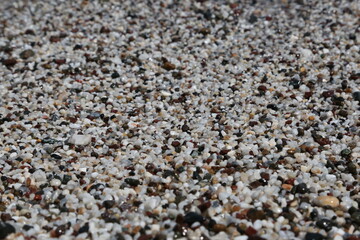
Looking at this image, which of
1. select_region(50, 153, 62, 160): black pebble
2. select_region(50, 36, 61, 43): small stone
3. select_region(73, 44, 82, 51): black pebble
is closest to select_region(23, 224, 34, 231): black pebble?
select_region(50, 153, 62, 160): black pebble

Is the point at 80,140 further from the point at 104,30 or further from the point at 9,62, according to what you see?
the point at 104,30

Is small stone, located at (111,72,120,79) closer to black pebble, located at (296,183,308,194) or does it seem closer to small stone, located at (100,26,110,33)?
small stone, located at (100,26,110,33)

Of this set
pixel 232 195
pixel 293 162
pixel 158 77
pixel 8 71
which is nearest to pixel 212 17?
pixel 158 77

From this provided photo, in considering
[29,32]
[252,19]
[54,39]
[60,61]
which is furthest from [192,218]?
[29,32]

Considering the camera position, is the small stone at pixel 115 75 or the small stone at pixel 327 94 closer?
the small stone at pixel 327 94

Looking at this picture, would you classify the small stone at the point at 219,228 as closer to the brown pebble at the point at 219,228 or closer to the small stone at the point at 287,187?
the brown pebble at the point at 219,228

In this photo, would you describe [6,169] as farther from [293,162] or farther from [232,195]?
[293,162]

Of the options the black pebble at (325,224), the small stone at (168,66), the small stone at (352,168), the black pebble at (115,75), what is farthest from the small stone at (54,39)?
the black pebble at (325,224)
